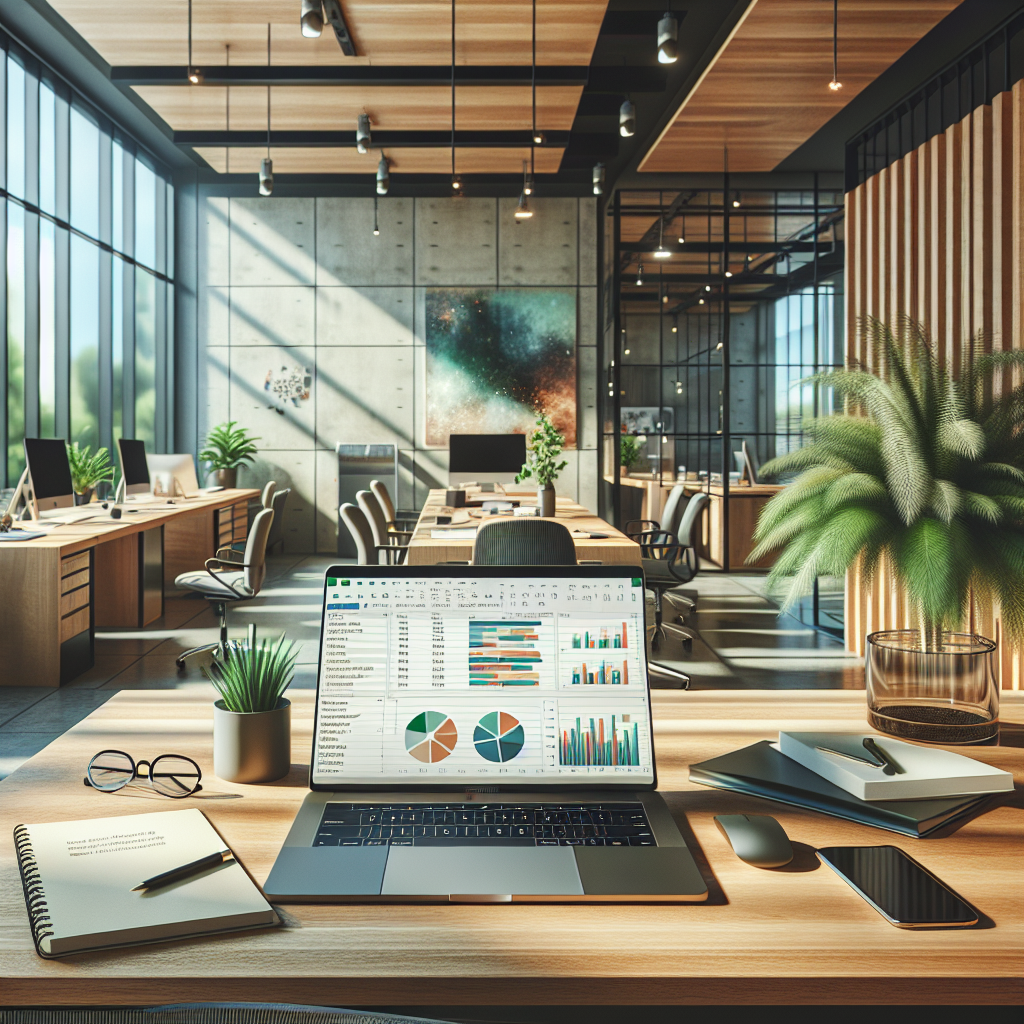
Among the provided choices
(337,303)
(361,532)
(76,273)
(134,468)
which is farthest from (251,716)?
(337,303)

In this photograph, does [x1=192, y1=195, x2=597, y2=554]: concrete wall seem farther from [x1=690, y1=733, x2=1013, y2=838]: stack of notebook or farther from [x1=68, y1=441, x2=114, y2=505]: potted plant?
[x1=690, y1=733, x2=1013, y2=838]: stack of notebook

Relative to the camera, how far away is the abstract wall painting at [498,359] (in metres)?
10.9

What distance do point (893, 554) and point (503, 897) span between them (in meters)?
1.06

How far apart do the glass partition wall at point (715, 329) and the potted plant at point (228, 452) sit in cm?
447

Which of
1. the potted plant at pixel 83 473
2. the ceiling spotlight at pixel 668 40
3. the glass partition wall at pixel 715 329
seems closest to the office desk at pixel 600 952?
the ceiling spotlight at pixel 668 40

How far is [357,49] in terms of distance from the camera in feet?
22.1

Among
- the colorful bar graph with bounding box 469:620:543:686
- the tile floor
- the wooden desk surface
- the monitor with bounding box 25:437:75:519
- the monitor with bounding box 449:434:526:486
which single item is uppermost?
the monitor with bounding box 449:434:526:486

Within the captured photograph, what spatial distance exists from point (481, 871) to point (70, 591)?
479 centimetres

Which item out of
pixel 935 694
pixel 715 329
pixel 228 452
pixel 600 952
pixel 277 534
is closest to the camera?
pixel 600 952

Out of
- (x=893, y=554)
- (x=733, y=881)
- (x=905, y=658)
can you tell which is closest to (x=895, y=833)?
(x=733, y=881)

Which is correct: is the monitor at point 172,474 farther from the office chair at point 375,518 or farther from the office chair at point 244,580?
the office chair at point 244,580

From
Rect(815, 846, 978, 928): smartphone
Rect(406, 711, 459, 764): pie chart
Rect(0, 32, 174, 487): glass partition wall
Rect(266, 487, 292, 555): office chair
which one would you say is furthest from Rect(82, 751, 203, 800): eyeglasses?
Rect(266, 487, 292, 555): office chair

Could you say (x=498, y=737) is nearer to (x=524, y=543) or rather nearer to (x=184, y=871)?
(x=184, y=871)

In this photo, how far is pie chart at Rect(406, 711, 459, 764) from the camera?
4.00 feet
